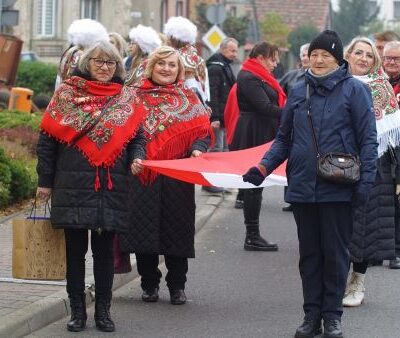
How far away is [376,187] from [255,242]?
11.1 feet

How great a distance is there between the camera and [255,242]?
1298cm

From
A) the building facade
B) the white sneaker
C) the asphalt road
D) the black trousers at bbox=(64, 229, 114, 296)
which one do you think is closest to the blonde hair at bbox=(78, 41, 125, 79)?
the black trousers at bbox=(64, 229, 114, 296)

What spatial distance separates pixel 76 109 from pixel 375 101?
2.41 m

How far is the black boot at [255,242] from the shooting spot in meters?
12.9

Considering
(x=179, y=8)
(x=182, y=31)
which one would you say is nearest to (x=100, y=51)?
(x=182, y=31)

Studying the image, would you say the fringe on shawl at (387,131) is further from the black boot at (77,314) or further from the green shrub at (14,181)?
the green shrub at (14,181)

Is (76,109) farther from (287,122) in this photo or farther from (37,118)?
(37,118)

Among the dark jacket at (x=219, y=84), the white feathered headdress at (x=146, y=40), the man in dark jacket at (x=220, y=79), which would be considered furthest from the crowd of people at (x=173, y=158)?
the dark jacket at (x=219, y=84)

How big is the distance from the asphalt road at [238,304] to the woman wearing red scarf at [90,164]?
44 centimetres

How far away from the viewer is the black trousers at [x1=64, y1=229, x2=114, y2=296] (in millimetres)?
8398

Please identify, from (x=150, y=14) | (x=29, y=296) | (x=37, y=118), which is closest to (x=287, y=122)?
(x=29, y=296)

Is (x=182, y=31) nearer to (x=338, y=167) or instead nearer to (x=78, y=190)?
(x=78, y=190)

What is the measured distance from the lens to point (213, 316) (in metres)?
9.24

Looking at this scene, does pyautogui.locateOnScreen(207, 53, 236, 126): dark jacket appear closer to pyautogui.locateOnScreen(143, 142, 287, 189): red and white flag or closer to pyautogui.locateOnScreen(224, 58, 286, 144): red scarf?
pyautogui.locateOnScreen(224, 58, 286, 144): red scarf
